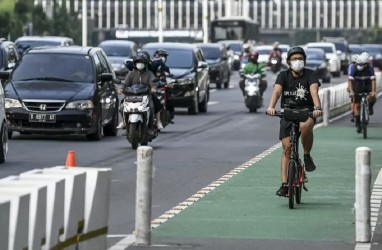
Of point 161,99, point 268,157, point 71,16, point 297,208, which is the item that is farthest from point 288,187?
point 71,16

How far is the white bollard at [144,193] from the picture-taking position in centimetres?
1322

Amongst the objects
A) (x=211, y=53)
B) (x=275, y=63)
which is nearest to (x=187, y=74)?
(x=211, y=53)

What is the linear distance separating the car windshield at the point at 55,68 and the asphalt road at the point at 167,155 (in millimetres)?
1079

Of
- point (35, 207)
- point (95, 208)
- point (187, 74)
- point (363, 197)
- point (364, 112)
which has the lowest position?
point (364, 112)

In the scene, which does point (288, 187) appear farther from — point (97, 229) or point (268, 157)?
point (268, 157)

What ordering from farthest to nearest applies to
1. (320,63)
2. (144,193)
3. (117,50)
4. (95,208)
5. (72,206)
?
(320,63)
(117,50)
(144,193)
(95,208)
(72,206)

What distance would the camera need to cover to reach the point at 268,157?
25281mm

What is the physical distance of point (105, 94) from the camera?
30.1m

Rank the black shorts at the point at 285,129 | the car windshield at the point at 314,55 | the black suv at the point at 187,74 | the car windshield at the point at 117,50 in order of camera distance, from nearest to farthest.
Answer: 1. the black shorts at the point at 285,129
2. the black suv at the point at 187,74
3. the car windshield at the point at 117,50
4. the car windshield at the point at 314,55

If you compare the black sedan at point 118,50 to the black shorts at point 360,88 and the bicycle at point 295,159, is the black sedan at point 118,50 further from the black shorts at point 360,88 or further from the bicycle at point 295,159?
the bicycle at point 295,159

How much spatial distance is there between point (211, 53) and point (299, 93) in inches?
1781

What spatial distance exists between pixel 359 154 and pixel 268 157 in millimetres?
11575

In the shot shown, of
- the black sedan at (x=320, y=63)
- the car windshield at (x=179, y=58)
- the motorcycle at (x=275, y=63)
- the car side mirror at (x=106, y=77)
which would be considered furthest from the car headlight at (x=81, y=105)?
the motorcycle at (x=275, y=63)

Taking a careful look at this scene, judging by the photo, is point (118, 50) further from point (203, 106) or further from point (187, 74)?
point (187, 74)
